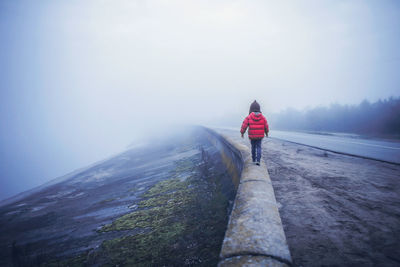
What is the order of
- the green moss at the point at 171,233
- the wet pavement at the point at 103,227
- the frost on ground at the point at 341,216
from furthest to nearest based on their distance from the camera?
the wet pavement at the point at 103,227
the green moss at the point at 171,233
the frost on ground at the point at 341,216

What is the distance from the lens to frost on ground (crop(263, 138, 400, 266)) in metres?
2.01

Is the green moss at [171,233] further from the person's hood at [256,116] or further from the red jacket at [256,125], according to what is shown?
the person's hood at [256,116]

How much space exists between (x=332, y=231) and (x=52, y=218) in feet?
27.3

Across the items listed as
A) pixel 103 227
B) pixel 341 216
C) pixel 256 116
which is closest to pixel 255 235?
pixel 341 216

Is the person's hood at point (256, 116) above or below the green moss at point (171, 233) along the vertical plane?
above

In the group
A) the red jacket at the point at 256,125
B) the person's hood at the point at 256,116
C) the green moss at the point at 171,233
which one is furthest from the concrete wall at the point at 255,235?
the person's hood at the point at 256,116

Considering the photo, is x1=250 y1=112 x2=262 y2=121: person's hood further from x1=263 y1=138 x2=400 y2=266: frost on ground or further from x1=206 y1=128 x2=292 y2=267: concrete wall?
x1=206 y1=128 x2=292 y2=267: concrete wall

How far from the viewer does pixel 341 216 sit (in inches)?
110

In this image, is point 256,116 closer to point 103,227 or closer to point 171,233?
point 171,233

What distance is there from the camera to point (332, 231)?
245 centimetres

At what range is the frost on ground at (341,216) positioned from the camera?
2.01 m

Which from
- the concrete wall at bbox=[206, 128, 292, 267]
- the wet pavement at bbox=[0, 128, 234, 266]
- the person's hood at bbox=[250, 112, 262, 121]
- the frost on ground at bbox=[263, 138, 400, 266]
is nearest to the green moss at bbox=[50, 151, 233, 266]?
the wet pavement at bbox=[0, 128, 234, 266]

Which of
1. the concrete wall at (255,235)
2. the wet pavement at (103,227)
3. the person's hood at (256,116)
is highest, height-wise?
the person's hood at (256,116)

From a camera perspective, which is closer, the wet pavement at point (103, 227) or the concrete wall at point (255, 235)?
the concrete wall at point (255, 235)
